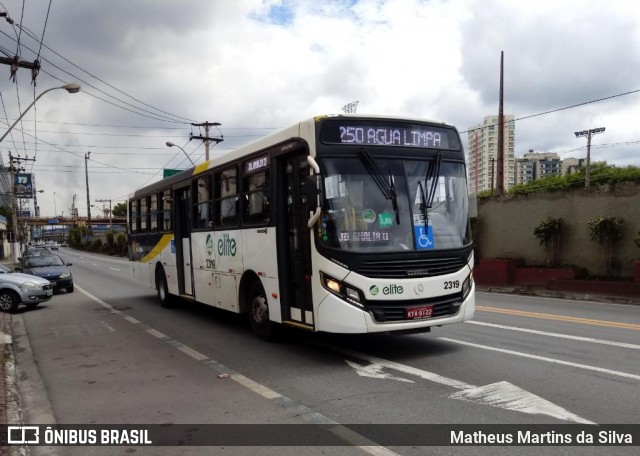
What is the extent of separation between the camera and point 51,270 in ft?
64.0

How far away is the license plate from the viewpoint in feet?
22.1

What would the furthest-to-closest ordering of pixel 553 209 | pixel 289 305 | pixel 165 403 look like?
pixel 553 209, pixel 289 305, pixel 165 403

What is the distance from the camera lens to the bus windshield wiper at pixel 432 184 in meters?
7.02

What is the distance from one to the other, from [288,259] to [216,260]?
2.86 metres

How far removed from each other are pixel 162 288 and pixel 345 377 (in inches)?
342

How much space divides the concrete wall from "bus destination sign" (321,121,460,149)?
34.0ft

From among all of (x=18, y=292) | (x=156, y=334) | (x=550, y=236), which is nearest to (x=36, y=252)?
(x=18, y=292)

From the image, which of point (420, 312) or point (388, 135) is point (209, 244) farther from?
point (420, 312)

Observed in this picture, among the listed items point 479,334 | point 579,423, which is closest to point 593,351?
point 479,334

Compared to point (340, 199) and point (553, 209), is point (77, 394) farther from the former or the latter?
point (553, 209)

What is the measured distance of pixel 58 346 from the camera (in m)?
9.46

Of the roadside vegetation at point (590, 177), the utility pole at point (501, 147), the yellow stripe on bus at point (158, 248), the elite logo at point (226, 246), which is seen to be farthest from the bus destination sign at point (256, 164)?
the roadside vegetation at point (590, 177)

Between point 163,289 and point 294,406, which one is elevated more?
point 163,289

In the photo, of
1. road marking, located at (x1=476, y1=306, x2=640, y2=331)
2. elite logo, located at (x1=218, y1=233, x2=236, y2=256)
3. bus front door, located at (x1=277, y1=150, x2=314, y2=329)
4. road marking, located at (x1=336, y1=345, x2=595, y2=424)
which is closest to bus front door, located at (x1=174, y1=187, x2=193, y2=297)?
elite logo, located at (x1=218, y1=233, x2=236, y2=256)
